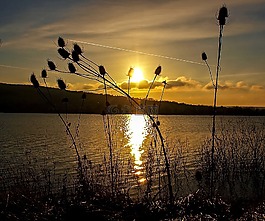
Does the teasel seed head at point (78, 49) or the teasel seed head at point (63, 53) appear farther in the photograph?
the teasel seed head at point (78, 49)

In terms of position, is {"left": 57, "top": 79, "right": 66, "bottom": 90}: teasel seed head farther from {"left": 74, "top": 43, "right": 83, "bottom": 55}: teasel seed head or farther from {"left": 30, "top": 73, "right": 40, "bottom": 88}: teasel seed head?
{"left": 74, "top": 43, "right": 83, "bottom": 55}: teasel seed head

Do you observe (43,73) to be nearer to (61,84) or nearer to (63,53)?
(61,84)

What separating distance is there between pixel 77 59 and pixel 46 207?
104 inches

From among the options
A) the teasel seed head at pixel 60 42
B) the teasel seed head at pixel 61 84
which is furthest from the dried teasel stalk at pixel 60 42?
the teasel seed head at pixel 61 84

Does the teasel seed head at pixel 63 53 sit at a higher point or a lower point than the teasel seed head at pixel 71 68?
higher

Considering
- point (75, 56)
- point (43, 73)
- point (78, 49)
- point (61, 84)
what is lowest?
point (61, 84)

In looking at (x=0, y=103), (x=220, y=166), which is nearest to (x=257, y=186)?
(x=220, y=166)

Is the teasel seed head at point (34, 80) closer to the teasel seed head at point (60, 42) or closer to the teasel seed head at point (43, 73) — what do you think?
the teasel seed head at point (43, 73)

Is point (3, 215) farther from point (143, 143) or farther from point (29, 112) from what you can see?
point (29, 112)

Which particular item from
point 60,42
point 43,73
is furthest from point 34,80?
point 60,42

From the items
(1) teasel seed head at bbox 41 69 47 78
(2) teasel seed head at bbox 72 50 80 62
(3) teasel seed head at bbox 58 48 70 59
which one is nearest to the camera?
(3) teasel seed head at bbox 58 48 70 59

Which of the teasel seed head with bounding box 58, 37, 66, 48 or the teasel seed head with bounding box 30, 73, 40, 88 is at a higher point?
the teasel seed head with bounding box 58, 37, 66, 48

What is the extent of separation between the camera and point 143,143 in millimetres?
34594

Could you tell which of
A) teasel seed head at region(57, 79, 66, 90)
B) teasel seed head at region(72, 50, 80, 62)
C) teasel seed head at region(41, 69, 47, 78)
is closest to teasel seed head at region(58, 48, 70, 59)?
teasel seed head at region(72, 50, 80, 62)
